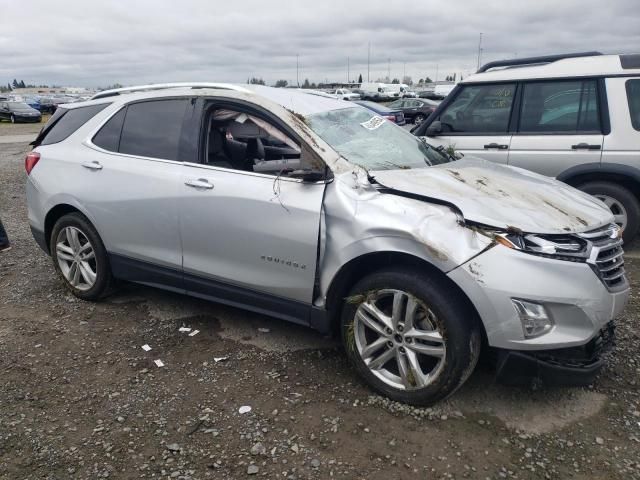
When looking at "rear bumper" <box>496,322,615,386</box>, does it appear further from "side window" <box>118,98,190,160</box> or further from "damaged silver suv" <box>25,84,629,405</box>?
"side window" <box>118,98,190,160</box>

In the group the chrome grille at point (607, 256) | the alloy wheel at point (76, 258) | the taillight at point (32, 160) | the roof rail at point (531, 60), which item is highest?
the roof rail at point (531, 60)

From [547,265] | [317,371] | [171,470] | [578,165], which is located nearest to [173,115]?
[317,371]

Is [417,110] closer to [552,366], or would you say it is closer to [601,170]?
[601,170]

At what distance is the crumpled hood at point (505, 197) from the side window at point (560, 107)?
2360 mm

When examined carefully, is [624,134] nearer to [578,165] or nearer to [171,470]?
[578,165]

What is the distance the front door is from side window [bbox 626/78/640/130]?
383 cm

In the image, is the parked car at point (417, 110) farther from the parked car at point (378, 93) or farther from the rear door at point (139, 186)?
the rear door at point (139, 186)

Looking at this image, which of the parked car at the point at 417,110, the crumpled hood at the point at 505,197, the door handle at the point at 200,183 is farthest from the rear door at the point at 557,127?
the parked car at the point at 417,110

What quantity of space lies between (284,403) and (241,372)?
0.47m

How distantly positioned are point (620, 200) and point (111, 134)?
16.4ft

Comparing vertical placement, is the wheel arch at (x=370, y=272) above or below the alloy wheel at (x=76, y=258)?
above

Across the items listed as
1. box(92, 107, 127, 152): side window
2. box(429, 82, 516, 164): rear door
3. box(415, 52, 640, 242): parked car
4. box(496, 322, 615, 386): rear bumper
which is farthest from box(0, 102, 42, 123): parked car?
box(496, 322, 615, 386): rear bumper

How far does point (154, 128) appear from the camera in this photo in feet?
13.4

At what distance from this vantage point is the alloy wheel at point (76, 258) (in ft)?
14.6
